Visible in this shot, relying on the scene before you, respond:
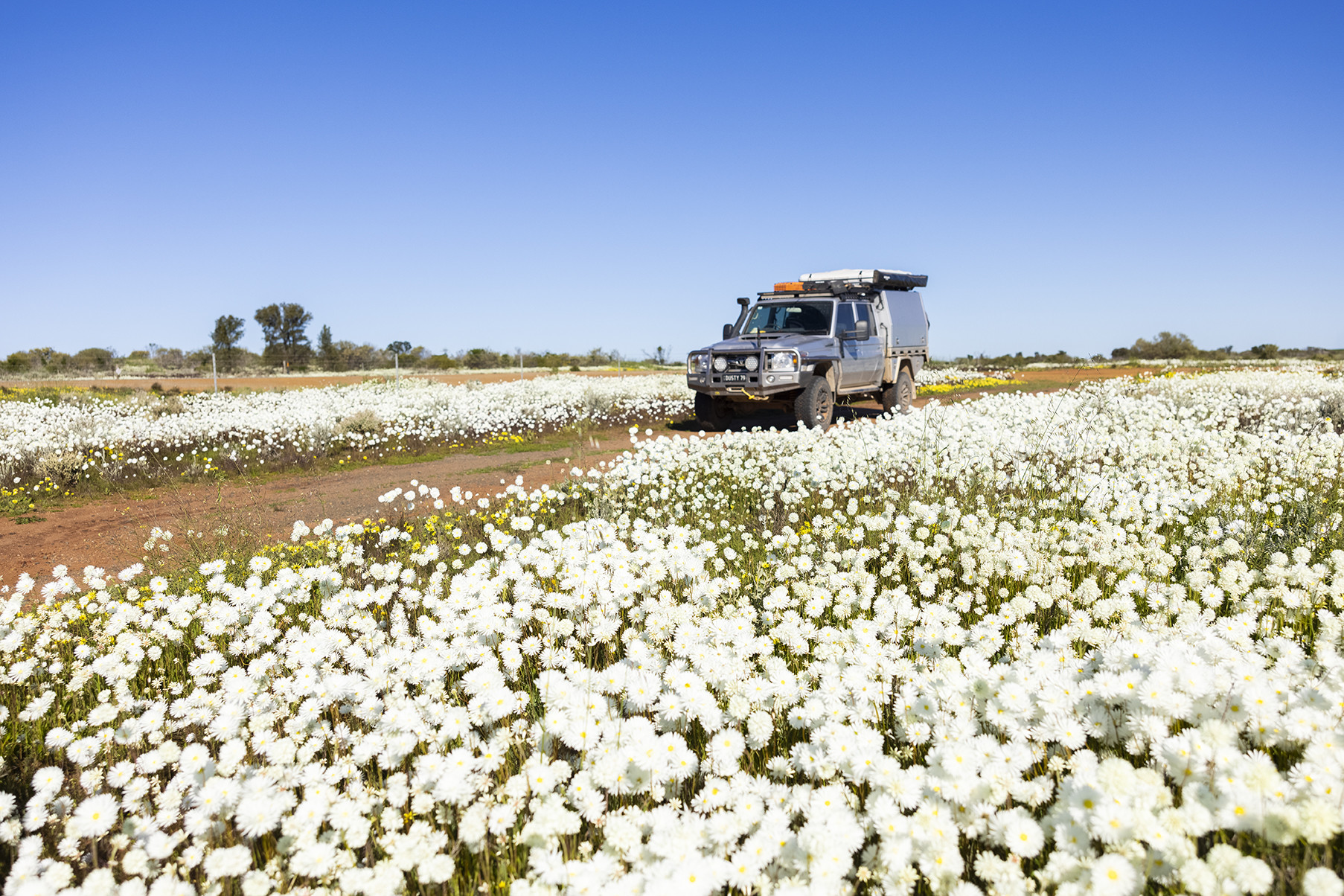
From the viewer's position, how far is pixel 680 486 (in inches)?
269

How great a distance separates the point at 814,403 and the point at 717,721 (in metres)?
10.8

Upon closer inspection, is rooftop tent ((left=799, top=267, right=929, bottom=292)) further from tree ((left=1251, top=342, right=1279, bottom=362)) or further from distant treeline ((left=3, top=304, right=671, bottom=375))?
tree ((left=1251, top=342, right=1279, bottom=362))

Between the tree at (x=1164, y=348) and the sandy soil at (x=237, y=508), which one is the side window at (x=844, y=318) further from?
the tree at (x=1164, y=348)

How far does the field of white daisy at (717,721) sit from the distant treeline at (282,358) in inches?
1615

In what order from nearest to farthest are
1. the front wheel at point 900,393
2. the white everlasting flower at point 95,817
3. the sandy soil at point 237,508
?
the white everlasting flower at point 95,817 → the sandy soil at point 237,508 → the front wheel at point 900,393

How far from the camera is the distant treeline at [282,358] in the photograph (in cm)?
4828

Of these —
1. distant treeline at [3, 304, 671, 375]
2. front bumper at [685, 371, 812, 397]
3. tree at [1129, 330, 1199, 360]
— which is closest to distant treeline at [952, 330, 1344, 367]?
tree at [1129, 330, 1199, 360]

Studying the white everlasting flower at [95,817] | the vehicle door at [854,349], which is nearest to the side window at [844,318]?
the vehicle door at [854,349]

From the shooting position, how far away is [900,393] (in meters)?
17.0

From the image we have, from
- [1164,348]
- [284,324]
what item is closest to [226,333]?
[284,324]

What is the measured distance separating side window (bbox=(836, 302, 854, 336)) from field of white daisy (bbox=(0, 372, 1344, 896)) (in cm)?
891

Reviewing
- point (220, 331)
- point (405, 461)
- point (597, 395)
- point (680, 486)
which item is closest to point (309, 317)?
point (220, 331)

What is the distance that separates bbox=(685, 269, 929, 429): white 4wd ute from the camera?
506 inches

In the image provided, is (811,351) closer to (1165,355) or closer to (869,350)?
(869,350)
